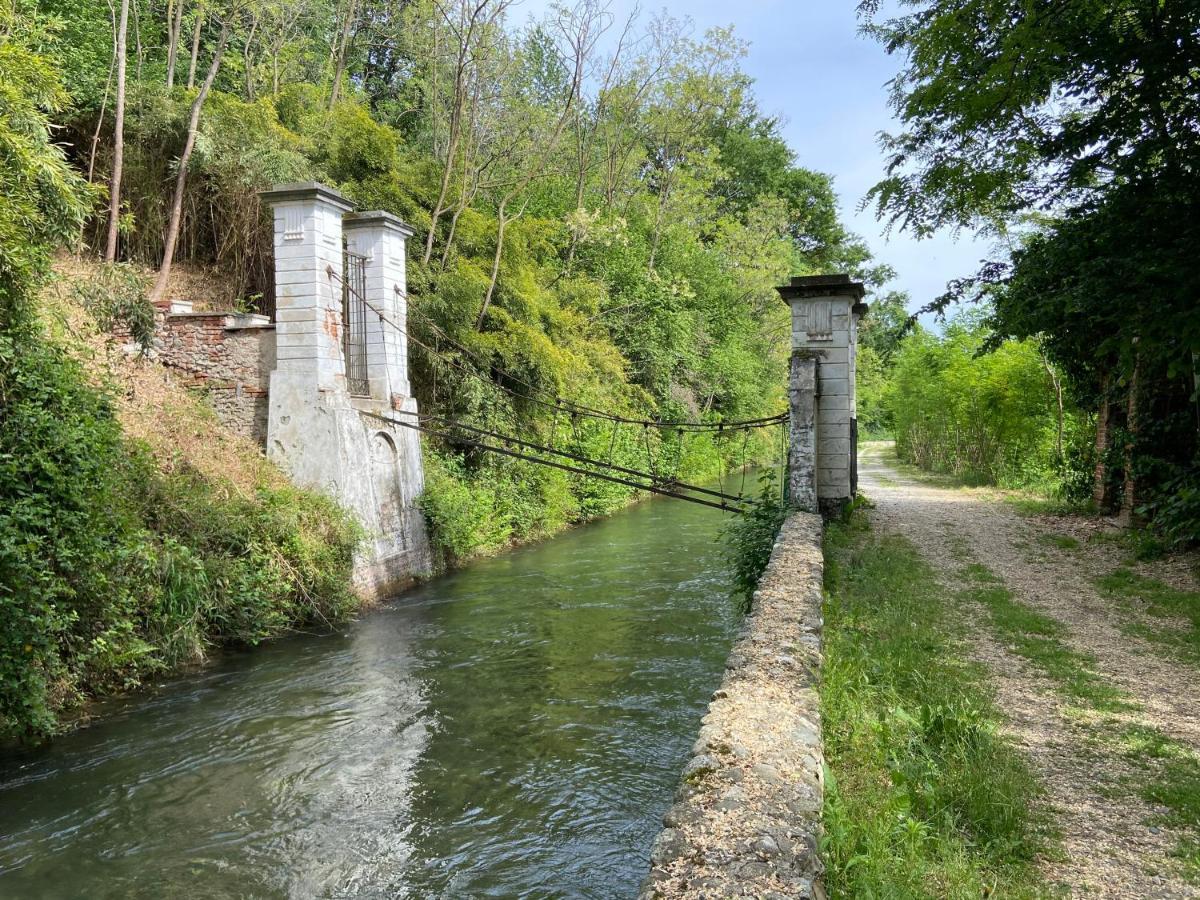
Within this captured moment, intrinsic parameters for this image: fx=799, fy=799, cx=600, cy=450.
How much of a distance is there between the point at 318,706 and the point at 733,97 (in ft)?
67.6

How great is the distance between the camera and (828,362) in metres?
9.00

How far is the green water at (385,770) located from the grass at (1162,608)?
10.5 ft

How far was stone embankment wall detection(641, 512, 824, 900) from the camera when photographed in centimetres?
220

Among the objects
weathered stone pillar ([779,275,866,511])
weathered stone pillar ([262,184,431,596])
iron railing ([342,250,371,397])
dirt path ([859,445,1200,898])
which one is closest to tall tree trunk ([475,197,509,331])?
iron railing ([342,250,371,397])

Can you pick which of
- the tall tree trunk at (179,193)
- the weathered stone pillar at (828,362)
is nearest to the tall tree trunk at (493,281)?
the tall tree trunk at (179,193)

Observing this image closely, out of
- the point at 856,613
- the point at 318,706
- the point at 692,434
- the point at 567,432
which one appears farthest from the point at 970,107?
the point at 692,434

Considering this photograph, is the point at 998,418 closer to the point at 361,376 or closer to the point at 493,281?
the point at 493,281

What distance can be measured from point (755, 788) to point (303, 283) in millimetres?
8466

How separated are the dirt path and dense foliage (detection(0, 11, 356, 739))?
585 cm

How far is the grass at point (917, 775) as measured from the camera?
8.86 feet

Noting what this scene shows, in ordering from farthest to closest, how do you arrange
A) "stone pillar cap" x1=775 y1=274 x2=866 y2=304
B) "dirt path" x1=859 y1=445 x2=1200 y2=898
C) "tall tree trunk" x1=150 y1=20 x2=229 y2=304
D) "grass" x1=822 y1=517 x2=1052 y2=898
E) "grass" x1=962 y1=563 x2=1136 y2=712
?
"tall tree trunk" x1=150 y1=20 x2=229 y2=304 → "stone pillar cap" x1=775 y1=274 x2=866 y2=304 → "grass" x1=962 y1=563 x2=1136 y2=712 → "dirt path" x1=859 y1=445 x2=1200 y2=898 → "grass" x1=822 y1=517 x2=1052 y2=898

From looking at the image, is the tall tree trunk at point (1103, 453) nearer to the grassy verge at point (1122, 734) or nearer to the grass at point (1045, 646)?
the grass at point (1045, 646)

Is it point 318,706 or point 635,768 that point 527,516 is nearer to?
point 318,706

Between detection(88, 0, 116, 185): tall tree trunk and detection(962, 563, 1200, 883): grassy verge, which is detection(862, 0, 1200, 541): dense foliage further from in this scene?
detection(88, 0, 116, 185): tall tree trunk
